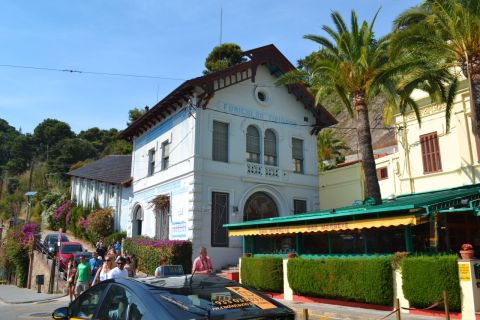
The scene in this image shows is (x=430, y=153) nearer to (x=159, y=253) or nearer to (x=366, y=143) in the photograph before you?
(x=366, y=143)

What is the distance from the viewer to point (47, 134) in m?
82.6

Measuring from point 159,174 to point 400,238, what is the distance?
15.4 metres

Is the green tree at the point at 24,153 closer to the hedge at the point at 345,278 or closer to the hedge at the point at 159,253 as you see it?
the hedge at the point at 159,253

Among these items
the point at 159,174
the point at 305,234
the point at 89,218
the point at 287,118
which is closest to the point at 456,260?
the point at 305,234

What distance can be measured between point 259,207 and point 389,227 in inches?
433

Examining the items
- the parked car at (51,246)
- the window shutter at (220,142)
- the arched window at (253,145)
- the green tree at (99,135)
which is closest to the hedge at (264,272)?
the window shutter at (220,142)

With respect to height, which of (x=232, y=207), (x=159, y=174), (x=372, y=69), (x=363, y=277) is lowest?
(x=363, y=277)

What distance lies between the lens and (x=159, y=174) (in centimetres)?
2477

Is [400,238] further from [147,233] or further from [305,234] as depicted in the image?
[147,233]

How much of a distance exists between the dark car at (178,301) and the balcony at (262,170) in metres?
17.6

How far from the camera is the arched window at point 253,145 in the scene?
23.4m

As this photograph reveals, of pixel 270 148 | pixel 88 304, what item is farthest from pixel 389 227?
pixel 270 148

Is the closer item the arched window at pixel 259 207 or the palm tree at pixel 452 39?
the palm tree at pixel 452 39

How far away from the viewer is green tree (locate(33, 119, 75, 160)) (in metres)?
82.7
